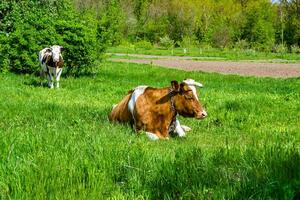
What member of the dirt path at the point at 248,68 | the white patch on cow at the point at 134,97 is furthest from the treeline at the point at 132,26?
the white patch on cow at the point at 134,97

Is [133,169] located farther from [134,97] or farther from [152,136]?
[134,97]

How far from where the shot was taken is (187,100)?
9477 mm

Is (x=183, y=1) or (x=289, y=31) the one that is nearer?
(x=289, y=31)

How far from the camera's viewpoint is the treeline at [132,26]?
25188 millimetres

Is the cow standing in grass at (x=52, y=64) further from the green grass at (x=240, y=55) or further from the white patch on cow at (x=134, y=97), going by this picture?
the green grass at (x=240, y=55)

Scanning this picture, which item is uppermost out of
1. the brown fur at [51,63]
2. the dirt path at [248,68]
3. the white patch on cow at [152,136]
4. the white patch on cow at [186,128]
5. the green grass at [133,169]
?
the brown fur at [51,63]

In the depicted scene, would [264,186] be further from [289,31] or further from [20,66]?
[289,31]

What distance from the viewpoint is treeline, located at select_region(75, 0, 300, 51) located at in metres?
82.6

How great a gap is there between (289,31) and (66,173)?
7863cm

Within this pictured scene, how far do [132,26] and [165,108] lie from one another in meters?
94.7

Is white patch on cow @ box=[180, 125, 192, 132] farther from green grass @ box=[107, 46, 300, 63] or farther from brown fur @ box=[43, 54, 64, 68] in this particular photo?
green grass @ box=[107, 46, 300, 63]

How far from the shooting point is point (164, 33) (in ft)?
336

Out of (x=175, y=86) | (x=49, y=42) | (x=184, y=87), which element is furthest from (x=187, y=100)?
(x=49, y=42)

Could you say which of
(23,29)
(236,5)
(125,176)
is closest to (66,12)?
(23,29)
